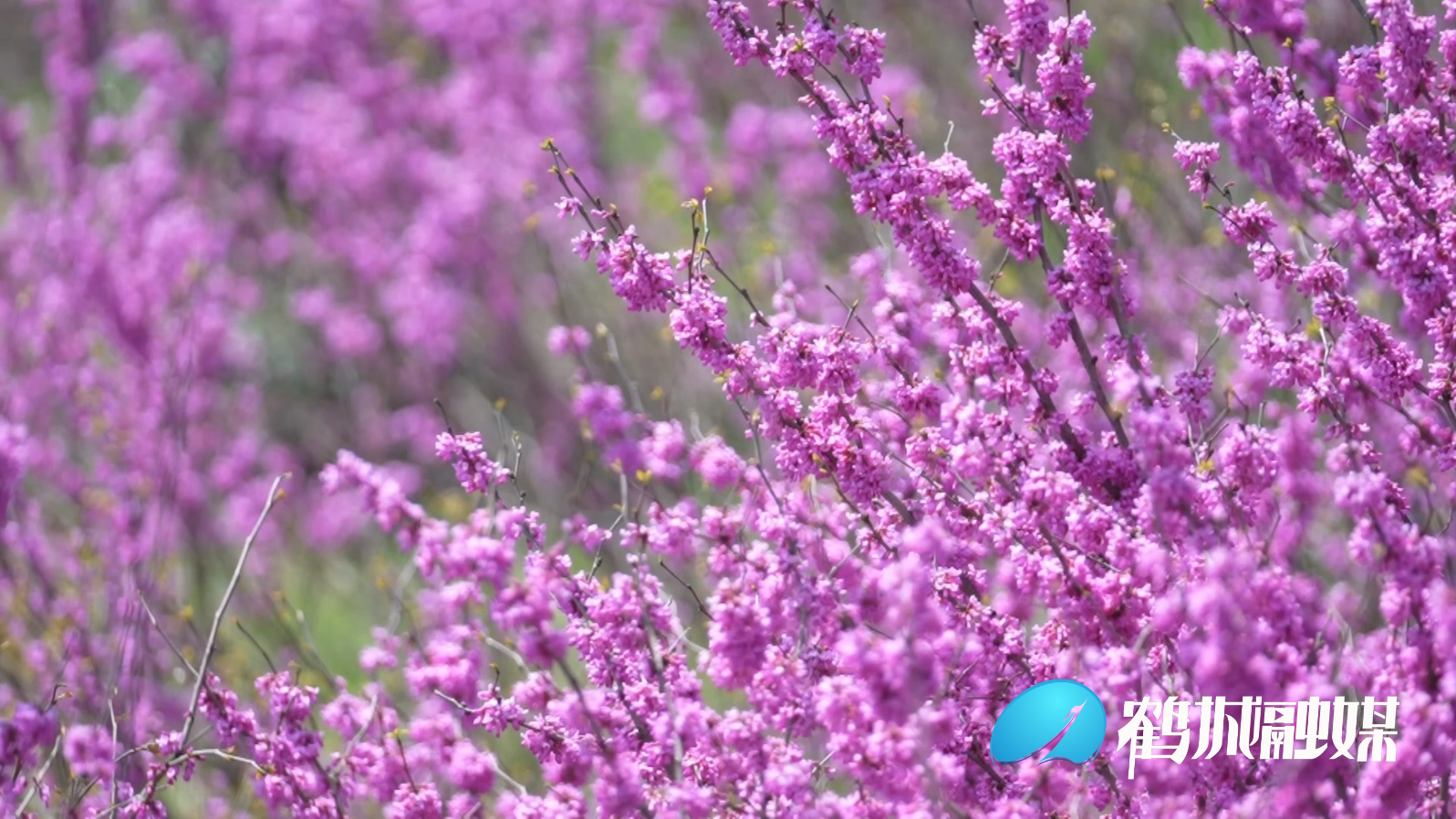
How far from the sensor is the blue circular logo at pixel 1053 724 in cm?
312

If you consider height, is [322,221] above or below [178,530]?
above

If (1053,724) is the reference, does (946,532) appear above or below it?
above

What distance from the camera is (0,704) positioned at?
17.2 feet

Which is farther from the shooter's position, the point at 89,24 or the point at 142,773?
the point at 89,24

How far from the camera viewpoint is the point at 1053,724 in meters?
3.17

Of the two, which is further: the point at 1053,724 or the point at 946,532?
the point at 946,532

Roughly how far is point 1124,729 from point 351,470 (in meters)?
2.30

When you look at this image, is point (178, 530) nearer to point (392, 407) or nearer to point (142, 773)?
point (392, 407)

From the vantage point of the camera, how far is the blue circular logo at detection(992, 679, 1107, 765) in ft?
10.2

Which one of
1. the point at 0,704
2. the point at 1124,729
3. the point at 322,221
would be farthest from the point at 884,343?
the point at 322,221

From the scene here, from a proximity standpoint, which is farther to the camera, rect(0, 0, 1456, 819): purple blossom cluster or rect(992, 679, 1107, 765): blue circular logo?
rect(992, 679, 1107, 765): blue circular logo

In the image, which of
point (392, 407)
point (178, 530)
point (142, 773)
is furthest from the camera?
point (392, 407)

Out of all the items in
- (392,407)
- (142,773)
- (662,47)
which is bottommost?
(142,773)

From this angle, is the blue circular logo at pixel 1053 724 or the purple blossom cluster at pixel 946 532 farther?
the blue circular logo at pixel 1053 724
